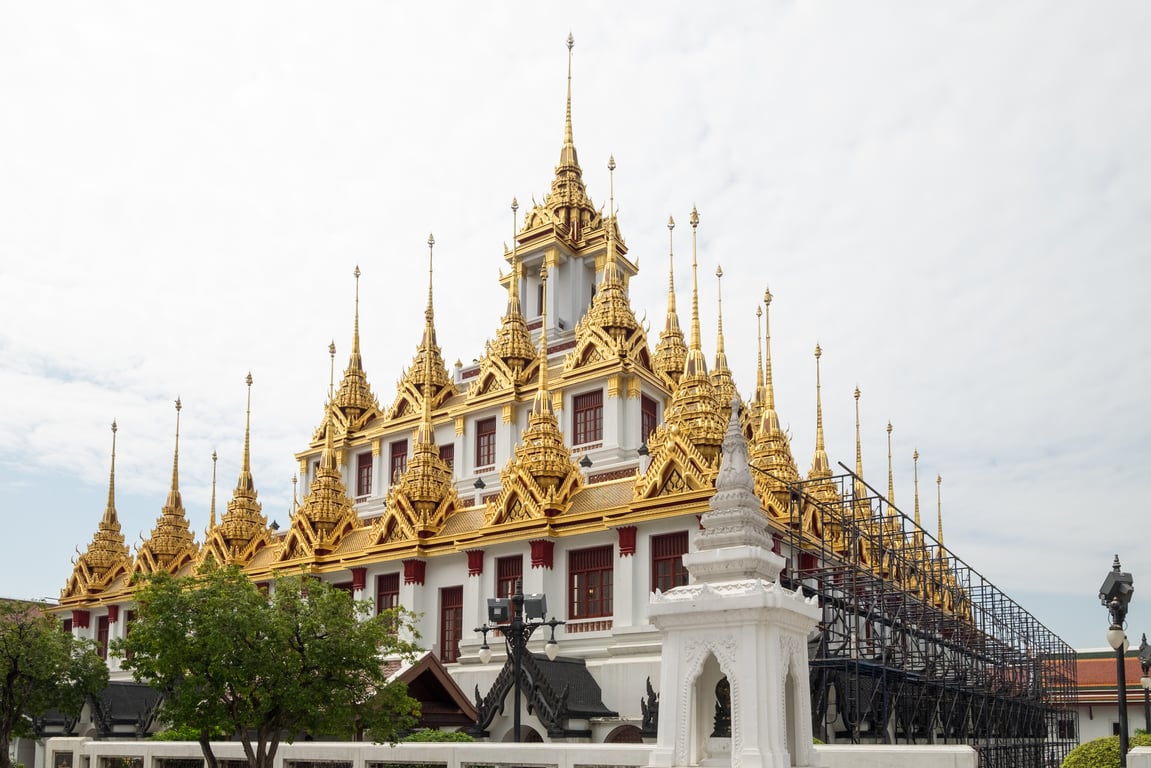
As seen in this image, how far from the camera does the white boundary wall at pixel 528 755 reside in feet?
56.9

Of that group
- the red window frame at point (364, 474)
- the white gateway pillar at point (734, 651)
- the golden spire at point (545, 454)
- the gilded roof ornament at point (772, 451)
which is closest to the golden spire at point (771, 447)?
the gilded roof ornament at point (772, 451)

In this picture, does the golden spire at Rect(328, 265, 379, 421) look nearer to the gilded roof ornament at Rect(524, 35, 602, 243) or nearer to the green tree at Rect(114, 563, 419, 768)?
the gilded roof ornament at Rect(524, 35, 602, 243)

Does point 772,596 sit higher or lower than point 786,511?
lower

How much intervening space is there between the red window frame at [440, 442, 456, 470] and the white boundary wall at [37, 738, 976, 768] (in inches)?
791

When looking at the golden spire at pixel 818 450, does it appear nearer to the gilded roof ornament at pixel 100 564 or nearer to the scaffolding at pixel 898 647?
the scaffolding at pixel 898 647

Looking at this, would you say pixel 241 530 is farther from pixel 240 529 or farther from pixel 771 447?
pixel 771 447

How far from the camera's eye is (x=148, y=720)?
3806 cm

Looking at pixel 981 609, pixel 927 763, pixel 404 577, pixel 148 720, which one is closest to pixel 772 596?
pixel 927 763

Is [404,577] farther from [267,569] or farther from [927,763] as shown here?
[927,763]

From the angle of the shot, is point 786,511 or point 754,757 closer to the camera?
point 754,757

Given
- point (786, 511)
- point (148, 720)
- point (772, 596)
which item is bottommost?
point (148, 720)

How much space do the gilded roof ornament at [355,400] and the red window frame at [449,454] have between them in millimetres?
5461

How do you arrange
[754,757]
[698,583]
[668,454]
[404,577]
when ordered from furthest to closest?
1. [404,577]
2. [668,454]
3. [698,583]
4. [754,757]

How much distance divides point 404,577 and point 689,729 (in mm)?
22283
